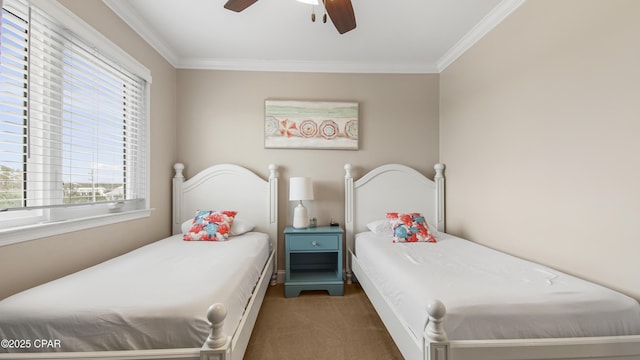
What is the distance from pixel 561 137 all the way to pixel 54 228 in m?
3.02

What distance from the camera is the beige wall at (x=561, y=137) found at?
4.39 feet

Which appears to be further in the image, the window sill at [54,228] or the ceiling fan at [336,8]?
the ceiling fan at [336,8]

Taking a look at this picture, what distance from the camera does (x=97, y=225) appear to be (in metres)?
1.82

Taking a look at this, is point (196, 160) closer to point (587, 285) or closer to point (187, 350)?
point (187, 350)

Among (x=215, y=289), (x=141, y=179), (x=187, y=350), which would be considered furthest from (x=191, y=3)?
(x=187, y=350)

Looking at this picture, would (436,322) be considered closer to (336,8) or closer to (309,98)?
(336,8)

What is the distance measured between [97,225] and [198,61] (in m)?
1.99

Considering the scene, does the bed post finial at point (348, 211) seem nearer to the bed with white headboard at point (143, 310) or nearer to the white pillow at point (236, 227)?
the white pillow at point (236, 227)

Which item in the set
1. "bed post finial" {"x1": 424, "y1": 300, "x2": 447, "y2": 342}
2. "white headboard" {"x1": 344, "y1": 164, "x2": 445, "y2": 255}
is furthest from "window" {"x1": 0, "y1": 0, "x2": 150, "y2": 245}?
"white headboard" {"x1": 344, "y1": 164, "x2": 445, "y2": 255}

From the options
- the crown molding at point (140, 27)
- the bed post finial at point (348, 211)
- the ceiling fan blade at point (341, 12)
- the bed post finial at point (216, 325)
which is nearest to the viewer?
the bed post finial at point (216, 325)

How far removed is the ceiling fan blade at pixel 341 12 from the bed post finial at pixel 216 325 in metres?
1.60

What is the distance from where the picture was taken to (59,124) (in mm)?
1594

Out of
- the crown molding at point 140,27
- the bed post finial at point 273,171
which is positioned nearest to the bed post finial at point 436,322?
the bed post finial at point 273,171

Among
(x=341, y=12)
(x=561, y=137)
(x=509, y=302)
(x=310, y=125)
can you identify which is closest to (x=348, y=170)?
Answer: (x=310, y=125)
